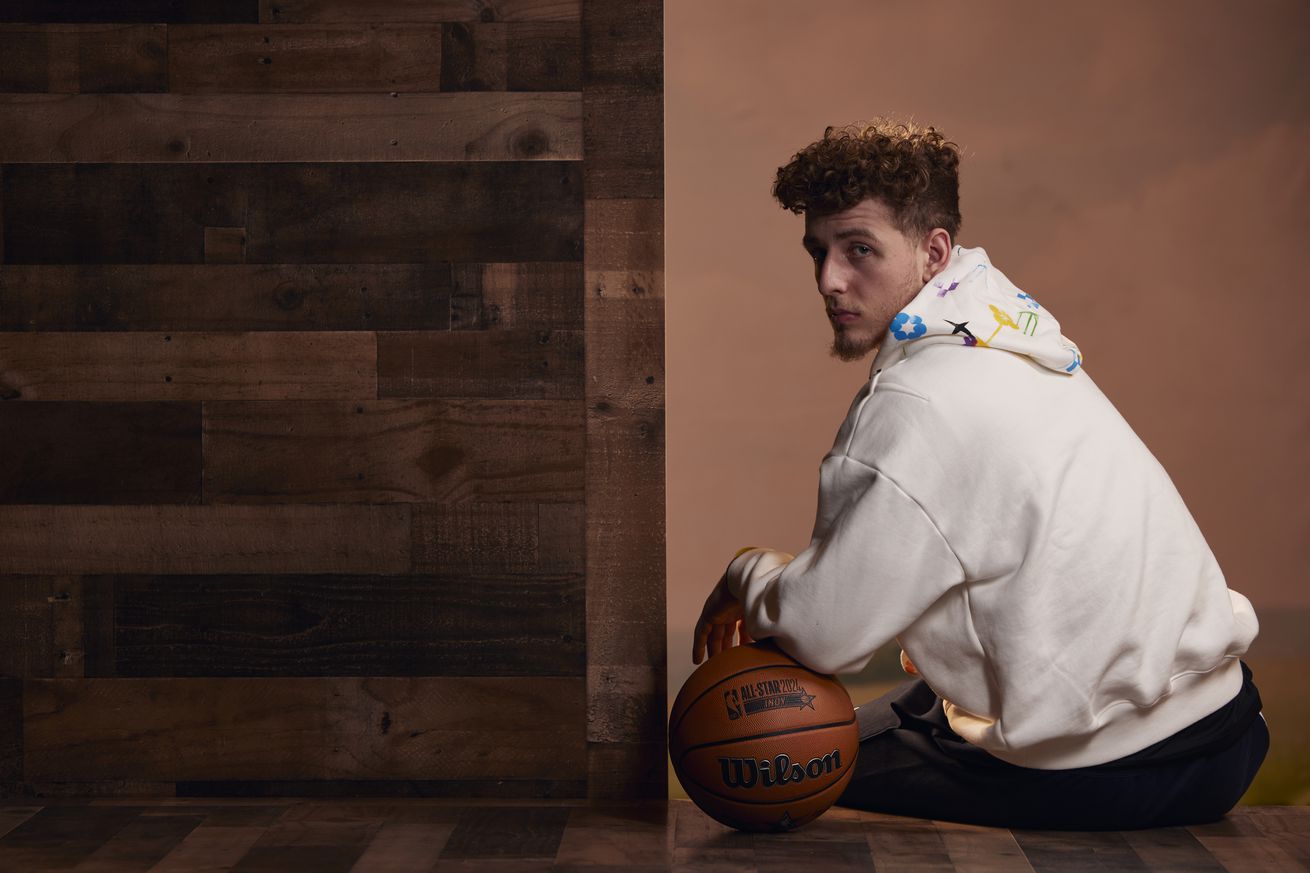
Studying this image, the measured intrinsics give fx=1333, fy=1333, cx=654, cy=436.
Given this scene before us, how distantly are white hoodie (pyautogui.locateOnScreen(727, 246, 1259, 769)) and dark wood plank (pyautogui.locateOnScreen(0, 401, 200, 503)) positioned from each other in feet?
4.43

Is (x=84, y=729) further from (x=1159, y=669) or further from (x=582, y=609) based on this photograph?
(x=1159, y=669)

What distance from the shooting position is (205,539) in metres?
2.90

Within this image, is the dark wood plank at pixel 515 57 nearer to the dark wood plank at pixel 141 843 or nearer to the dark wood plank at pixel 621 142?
the dark wood plank at pixel 621 142

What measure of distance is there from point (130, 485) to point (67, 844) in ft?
2.49

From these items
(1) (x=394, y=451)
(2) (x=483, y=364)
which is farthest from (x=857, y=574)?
(1) (x=394, y=451)

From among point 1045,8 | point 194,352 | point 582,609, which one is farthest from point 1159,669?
point 1045,8

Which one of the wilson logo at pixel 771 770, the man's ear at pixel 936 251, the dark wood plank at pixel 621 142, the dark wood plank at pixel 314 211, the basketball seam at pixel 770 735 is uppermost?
the dark wood plank at pixel 621 142

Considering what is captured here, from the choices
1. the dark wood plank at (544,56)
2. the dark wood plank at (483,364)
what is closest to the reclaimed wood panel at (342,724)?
the dark wood plank at (483,364)

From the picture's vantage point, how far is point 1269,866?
2.37m

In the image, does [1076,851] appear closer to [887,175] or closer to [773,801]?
[773,801]

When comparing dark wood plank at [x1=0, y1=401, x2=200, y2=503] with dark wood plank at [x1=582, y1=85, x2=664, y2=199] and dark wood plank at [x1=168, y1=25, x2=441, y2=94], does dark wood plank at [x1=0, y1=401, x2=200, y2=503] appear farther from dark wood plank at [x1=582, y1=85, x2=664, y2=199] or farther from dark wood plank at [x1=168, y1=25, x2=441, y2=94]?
dark wood plank at [x1=582, y1=85, x2=664, y2=199]

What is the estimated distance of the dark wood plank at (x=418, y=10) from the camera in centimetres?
286

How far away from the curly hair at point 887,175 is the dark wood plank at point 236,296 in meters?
0.59

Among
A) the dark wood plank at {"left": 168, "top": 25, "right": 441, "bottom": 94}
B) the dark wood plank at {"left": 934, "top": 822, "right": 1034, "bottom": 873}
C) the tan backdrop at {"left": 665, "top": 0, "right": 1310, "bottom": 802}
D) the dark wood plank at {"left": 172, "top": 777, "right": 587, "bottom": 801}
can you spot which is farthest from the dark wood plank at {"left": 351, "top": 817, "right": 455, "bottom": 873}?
the tan backdrop at {"left": 665, "top": 0, "right": 1310, "bottom": 802}
